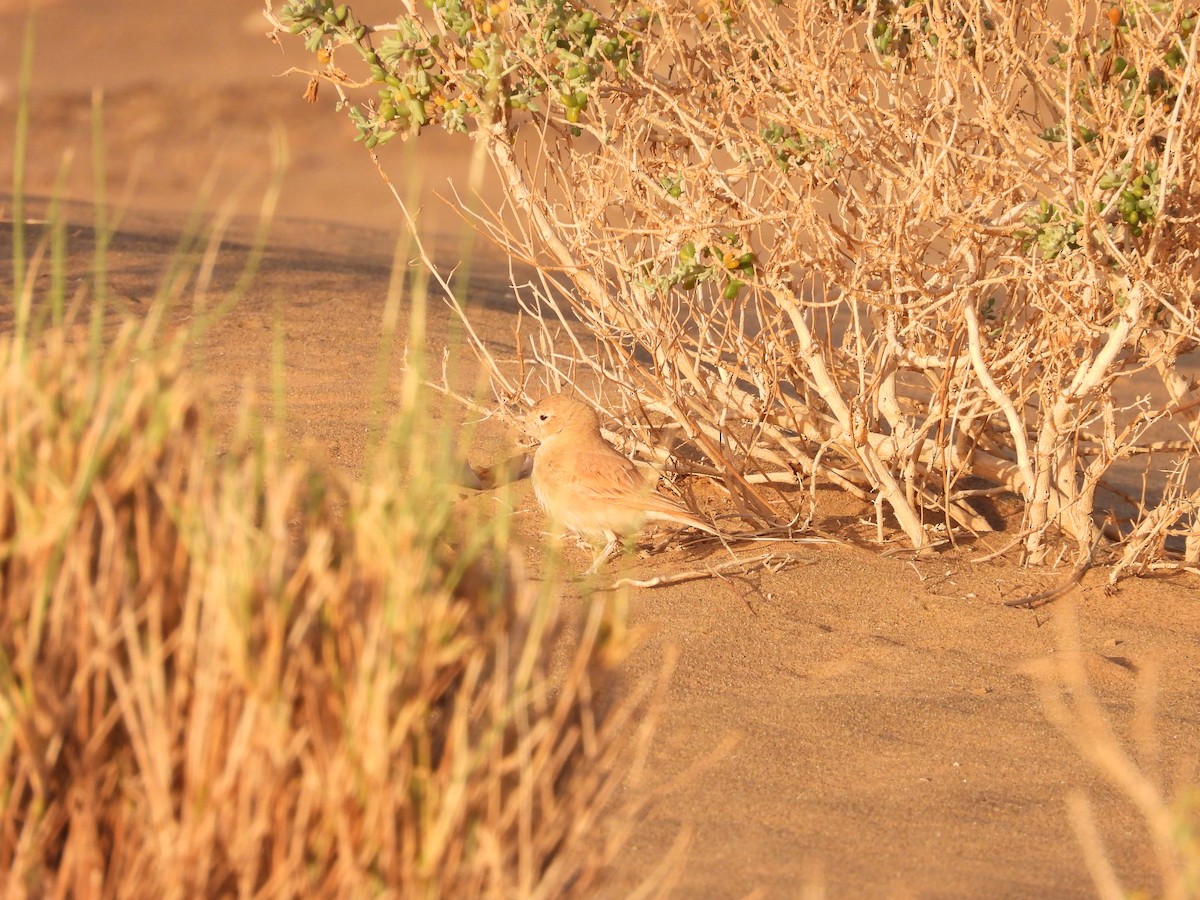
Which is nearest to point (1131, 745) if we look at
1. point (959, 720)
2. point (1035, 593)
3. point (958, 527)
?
point (959, 720)

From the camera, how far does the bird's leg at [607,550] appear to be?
582 centimetres

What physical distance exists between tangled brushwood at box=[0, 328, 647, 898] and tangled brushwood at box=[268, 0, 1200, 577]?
8.96 ft

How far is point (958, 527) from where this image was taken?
21.0 feet

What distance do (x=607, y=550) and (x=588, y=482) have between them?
290 millimetres

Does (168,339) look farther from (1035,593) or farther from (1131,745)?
(1035,593)

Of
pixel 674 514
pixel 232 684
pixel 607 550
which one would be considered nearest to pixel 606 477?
pixel 607 550

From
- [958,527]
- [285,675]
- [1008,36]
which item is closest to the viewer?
[285,675]

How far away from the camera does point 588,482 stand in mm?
5922

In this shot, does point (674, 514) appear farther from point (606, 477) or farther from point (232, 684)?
point (232, 684)

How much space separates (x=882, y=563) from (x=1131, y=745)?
5.29 feet

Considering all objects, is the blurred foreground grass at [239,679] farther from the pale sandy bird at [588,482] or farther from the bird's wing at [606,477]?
the bird's wing at [606,477]

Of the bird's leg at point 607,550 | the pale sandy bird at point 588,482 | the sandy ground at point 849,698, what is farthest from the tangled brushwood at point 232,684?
the bird's leg at point 607,550

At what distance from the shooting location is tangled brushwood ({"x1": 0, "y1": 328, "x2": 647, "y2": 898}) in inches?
78.8

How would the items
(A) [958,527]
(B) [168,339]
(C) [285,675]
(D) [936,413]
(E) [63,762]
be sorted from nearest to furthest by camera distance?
(C) [285,675] → (E) [63,762] → (B) [168,339] → (D) [936,413] → (A) [958,527]
